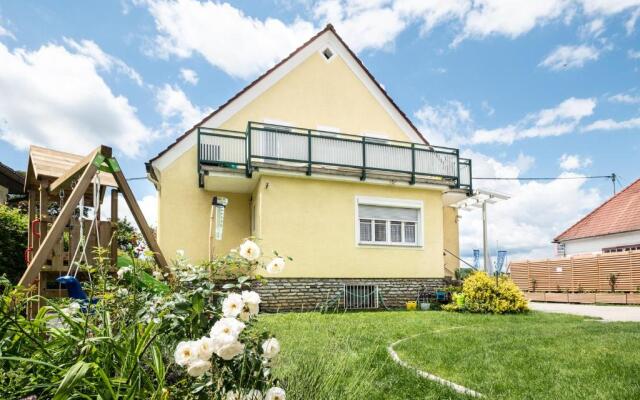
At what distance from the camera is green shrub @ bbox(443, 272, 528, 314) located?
41.4 feet

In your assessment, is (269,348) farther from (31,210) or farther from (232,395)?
(31,210)

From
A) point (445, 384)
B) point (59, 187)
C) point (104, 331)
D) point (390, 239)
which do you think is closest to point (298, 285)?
point (390, 239)

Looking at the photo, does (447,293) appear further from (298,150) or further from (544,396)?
(544,396)

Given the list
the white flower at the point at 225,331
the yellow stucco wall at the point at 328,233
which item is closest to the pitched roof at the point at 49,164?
the white flower at the point at 225,331

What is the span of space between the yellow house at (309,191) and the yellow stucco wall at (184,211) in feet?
0.10

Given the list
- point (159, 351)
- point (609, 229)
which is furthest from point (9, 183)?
point (609, 229)

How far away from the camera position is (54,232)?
4328mm

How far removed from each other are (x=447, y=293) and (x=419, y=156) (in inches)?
185

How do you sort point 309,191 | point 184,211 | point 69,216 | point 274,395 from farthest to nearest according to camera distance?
1. point 184,211
2. point 309,191
3. point 69,216
4. point 274,395

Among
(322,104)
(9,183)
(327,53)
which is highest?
(327,53)

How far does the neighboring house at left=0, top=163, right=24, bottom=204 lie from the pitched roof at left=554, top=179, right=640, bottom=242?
3057cm

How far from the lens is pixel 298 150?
1380 cm

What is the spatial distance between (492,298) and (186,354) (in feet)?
39.8

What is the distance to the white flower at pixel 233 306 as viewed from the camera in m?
2.40
